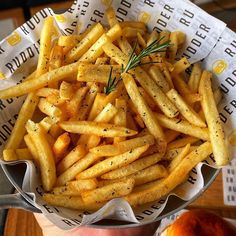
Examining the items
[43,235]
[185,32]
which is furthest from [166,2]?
[43,235]

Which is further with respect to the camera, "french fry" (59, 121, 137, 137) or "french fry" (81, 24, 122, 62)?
"french fry" (81, 24, 122, 62)

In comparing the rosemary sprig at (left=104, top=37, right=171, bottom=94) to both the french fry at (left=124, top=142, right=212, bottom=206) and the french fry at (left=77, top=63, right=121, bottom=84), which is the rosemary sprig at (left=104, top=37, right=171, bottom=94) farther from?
the french fry at (left=124, top=142, right=212, bottom=206)

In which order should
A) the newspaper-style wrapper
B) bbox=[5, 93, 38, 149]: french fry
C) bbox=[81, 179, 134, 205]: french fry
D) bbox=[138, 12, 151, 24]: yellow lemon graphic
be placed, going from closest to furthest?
bbox=[81, 179, 134, 205]: french fry < bbox=[5, 93, 38, 149]: french fry < the newspaper-style wrapper < bbox=[138, 12, 151, 24]: yellow lemon graphic

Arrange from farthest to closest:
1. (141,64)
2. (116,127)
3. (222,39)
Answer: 1. (222,39)
2. (141,64)
3. (116,127)

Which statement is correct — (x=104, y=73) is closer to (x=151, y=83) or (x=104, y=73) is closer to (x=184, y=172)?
(x=151, y=83)

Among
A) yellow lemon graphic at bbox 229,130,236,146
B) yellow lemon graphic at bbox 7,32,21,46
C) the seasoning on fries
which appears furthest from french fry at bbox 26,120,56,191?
yellow lemon graphic at bbox 229,130,236,146

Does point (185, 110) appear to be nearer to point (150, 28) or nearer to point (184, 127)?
point (184, 127)

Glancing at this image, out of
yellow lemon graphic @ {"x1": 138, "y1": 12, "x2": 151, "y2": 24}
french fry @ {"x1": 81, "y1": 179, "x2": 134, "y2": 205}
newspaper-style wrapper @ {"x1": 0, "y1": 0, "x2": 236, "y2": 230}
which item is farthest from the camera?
yellow lemon graphic @ {"x1": 138, "y1": 12, "x2": 151, "y2": 24}

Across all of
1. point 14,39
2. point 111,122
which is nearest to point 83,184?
point 111,122
